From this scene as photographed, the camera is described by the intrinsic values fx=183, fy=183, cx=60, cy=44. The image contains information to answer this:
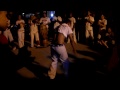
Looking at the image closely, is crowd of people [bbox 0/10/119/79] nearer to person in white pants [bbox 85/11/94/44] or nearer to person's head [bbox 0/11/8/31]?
person in white pants [bbox 85/11/94/44]

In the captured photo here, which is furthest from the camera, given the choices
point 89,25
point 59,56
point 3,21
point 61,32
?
point 89,25

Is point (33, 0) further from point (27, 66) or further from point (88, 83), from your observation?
point (27, 66)

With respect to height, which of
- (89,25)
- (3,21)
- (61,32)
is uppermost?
(3,21)

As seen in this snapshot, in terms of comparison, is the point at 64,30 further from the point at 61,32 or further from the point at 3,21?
Result: the point at 3,21

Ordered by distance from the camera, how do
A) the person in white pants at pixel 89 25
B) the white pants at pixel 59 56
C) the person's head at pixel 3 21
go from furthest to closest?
1. the person in white pants at pixel 89 25
2. the white pants at pixel 59 56
3. the person's head at pixel 3 21

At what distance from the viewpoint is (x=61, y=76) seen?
6.27m

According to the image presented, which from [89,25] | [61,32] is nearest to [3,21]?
[61,32]

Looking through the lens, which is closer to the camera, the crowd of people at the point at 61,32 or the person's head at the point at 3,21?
the person's head at the point at 3,21

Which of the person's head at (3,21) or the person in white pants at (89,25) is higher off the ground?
the person's head at (3,21)

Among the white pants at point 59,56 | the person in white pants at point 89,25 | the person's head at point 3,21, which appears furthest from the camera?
the person in white pants at point 89,25

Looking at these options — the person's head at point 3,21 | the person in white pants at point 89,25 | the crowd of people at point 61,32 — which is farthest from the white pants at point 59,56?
the person in white pants at point 89,25

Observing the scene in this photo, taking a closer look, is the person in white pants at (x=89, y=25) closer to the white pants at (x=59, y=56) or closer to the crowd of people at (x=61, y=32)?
the crowd of people at (x=61, y=32)

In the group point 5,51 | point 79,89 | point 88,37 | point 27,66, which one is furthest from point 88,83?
point 88,37

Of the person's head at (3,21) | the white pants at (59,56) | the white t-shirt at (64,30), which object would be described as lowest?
the white pants at (59,56)
